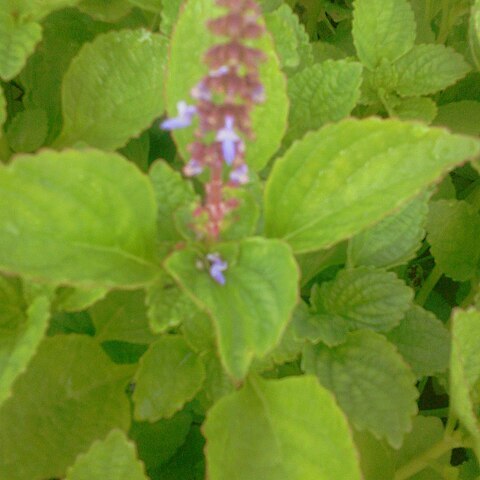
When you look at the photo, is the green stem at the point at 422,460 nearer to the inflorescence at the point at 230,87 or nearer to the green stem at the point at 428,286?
the green stem at the point at 428,286

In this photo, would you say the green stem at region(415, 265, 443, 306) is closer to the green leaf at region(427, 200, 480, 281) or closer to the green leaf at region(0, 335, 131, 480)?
the green leaf at region(427, 200, 480, 281)

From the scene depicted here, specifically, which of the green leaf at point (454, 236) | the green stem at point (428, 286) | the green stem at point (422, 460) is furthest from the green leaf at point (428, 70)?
the green stem at point (422, 460)

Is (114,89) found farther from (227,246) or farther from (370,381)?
(370,381)

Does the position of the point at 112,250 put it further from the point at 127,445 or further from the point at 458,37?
the point at 458,37

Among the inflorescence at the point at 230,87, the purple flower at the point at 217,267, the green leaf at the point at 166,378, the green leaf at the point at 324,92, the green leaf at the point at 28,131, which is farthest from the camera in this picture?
the green leaf at the point at 28,131

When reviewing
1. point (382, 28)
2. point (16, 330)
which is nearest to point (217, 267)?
point (16, 330)

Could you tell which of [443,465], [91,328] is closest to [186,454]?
[91,328]
